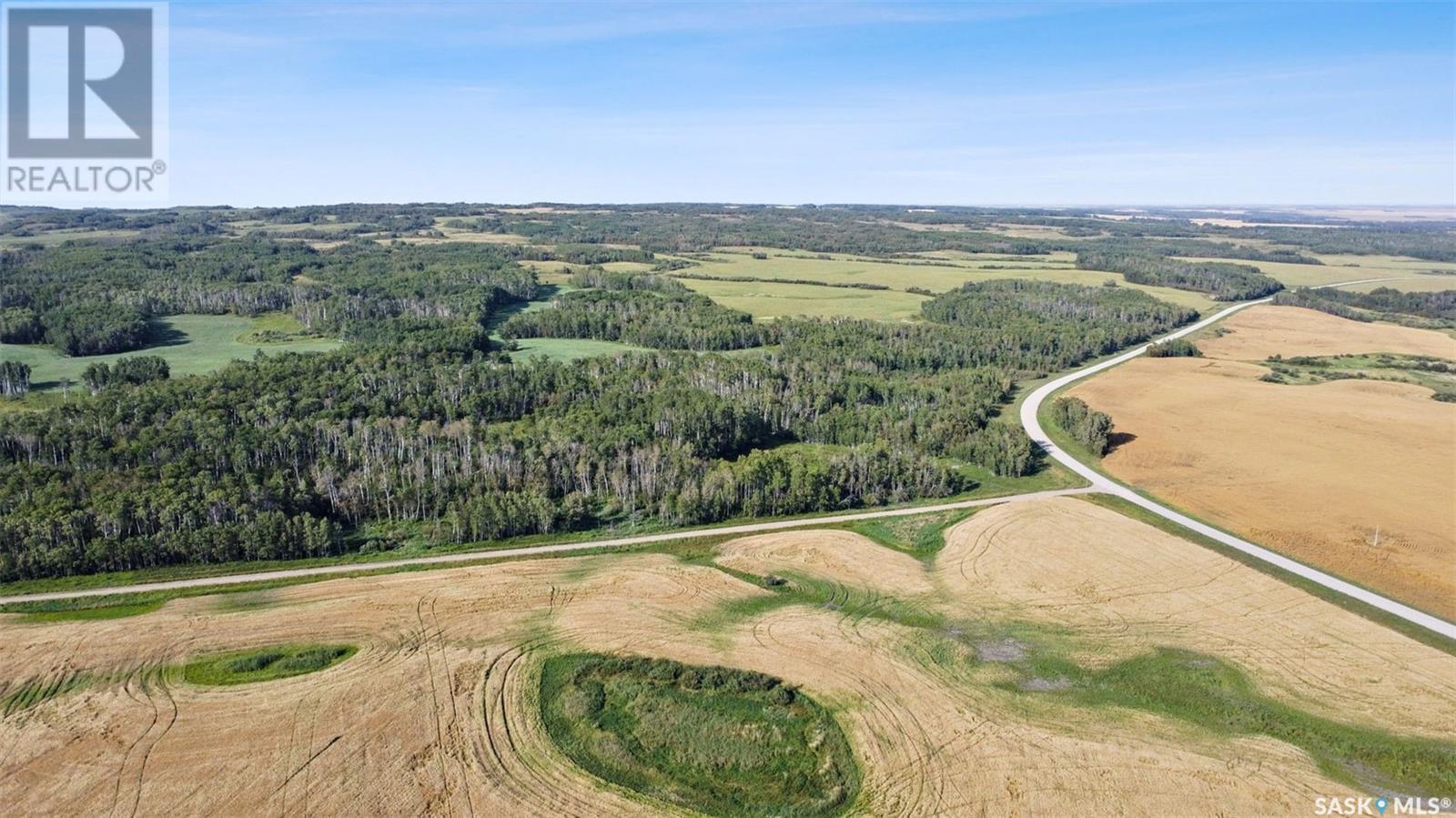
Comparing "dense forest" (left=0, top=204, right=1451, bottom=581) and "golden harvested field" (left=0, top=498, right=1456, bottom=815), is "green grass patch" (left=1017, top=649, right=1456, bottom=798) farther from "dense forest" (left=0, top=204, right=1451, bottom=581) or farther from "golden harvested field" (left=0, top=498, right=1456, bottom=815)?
"dense forest" (left=0, top=204, right=1451, bottom=581)

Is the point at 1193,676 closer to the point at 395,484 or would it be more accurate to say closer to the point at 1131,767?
the point at 1131,767

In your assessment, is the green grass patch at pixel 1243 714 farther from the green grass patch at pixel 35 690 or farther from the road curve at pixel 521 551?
the green grass patch at pixel 35 690

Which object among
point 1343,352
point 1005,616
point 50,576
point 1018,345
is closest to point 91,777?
point 50,576

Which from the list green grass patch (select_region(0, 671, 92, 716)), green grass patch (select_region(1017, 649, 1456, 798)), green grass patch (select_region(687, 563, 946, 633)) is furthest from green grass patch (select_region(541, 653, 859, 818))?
green grass patch (select_region(0, 671, 92, 716))

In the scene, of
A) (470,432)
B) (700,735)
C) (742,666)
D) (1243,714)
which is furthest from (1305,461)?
(470,432)

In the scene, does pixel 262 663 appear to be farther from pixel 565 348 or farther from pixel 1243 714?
pixel 565 348

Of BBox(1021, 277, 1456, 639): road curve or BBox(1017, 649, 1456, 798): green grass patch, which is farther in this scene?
BBox(1021, 277, 1456, 639): road curve
